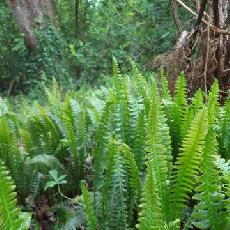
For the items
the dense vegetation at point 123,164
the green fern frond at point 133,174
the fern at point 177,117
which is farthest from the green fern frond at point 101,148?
the fern at point 177,117

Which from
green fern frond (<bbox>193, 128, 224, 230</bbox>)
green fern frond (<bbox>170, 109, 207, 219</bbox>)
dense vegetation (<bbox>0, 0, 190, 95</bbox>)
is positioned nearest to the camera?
green fern frond (<bbox>193, 128, 224, 230</bbox>)

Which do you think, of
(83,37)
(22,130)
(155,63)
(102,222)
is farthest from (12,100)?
(102,222)

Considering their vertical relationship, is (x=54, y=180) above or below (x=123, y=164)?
below

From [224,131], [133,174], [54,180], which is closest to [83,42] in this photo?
[54,180]

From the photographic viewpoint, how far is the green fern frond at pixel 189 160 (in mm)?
1356

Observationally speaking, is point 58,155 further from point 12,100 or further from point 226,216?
point 12,100

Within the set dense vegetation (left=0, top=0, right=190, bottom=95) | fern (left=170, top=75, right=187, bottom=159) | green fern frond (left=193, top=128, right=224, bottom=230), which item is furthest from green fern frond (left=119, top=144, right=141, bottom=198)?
dense vegetation (left=0, top=0, right=190, bottom=95)

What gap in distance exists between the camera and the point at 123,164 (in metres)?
1.67

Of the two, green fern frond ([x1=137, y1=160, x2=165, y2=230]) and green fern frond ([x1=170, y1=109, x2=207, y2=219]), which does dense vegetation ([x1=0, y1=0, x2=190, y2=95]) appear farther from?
green fern frond ([x1=137, y1=160, x2=165, y2=230])

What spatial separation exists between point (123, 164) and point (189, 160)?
35cm

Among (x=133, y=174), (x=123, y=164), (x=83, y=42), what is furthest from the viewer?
(x=83, y=42)

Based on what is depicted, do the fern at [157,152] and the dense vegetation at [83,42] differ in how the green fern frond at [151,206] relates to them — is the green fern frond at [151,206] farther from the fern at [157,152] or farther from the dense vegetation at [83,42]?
the dense vegetation at [83,42]

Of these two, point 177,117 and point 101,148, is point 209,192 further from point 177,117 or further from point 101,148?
point 177,117

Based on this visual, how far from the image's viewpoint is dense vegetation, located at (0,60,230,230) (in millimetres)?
1274
